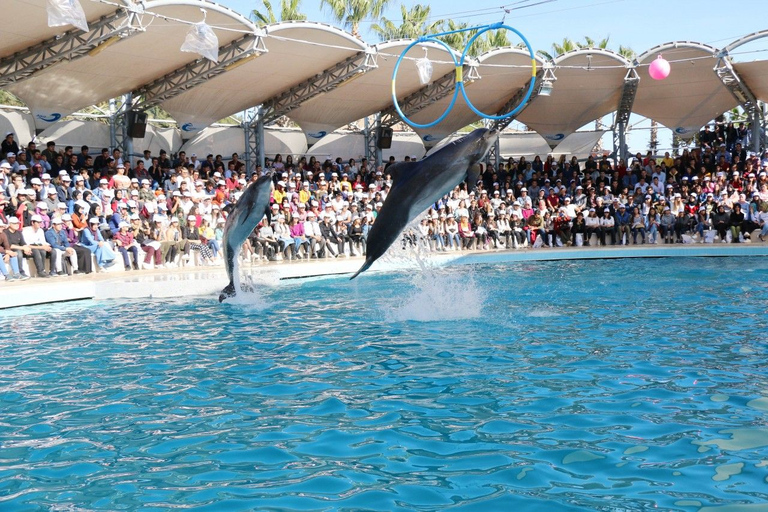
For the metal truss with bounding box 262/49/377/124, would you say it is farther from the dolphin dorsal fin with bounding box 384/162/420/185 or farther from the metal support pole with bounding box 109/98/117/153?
the dolphin dorsal fin with bounding box 384/162/420/185

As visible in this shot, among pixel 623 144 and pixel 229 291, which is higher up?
pixel 623 144

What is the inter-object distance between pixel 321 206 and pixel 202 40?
484cm

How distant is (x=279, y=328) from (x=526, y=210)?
11954 mm

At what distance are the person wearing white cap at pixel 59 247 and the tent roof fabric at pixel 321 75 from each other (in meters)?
3.66

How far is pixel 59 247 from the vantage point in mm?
12109

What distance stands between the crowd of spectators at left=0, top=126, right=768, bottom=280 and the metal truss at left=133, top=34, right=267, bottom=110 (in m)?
1.41

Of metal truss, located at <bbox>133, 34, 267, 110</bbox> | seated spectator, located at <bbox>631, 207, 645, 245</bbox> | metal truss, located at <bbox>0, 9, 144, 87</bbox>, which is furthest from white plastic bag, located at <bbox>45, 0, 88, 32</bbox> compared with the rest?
seated spectator, located at <bbox>631, 207, 645, 245</bbox>

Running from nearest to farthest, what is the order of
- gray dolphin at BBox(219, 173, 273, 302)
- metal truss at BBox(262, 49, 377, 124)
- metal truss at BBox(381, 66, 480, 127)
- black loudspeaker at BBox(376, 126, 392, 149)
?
gray dolphin at BBox(219, 173, 273, 302) < metal truss at BBox(262, 49, 377, 124) < metal truss at BBox(381, 66, 480, 127) < black loudspeaker at BBox(376, 126, 392, 149)

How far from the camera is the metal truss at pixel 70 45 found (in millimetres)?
13805

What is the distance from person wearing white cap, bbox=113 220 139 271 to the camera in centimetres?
1329

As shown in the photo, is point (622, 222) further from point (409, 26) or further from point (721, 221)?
point (409, 26)

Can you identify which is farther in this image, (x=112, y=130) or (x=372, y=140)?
→ (x=372, y=140)

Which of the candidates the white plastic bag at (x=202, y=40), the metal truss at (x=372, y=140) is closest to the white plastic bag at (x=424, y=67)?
the white plastic bag at (x=202, y=40)

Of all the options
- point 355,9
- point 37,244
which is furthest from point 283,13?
point 37,244
